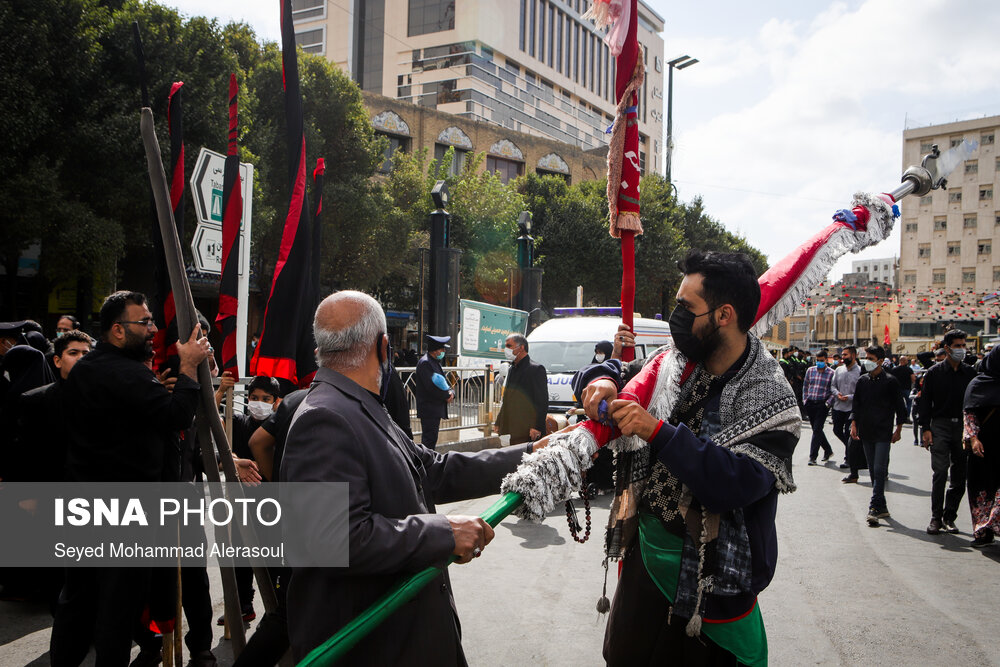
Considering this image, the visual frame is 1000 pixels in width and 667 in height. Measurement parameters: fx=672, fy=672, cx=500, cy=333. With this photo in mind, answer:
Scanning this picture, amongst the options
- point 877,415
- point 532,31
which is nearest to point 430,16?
point 532,31

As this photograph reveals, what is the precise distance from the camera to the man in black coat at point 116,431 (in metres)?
3.05

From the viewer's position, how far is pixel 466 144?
1534 inches

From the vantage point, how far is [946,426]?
725 centimetres

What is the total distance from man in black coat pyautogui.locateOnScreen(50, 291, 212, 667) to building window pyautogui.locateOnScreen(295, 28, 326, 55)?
192 feet

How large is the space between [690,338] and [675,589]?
0.83 meters

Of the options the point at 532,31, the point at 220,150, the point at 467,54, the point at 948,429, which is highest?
the point at 532,31

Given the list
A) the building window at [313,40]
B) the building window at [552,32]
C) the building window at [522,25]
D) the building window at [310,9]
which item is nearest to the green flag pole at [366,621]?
the building window at [522,25]

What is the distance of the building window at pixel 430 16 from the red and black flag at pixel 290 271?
53204mm

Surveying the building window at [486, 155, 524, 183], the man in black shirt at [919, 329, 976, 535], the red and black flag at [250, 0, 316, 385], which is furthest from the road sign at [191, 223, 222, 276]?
the building window at [486, 155, 524, 183]

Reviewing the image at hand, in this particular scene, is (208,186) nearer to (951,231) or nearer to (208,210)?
(208,210)

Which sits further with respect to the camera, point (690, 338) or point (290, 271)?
point (290, 271)

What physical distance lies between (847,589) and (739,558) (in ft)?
12.6

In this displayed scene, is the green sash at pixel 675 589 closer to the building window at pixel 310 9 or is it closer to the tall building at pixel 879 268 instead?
the building window at pixel 310 9

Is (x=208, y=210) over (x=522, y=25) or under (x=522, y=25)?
under
